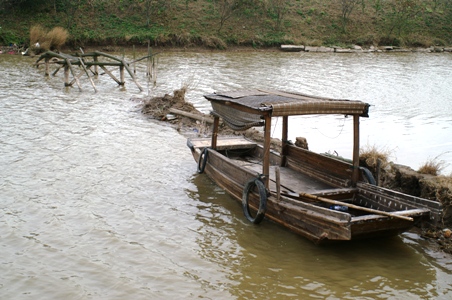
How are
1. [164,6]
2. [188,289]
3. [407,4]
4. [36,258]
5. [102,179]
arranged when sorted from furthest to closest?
[407,4], [164,6], [102,179], [36,258], [188,289]

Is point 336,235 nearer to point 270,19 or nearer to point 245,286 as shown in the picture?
point 245,286

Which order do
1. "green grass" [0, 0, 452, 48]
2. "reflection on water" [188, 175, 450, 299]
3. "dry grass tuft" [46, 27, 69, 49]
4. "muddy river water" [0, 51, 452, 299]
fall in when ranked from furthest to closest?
"green grass" [0, 0, 452, 48] → "dry grass tuft" [46, 27, 69, 49] → "muddy river water" [0, 51, 452, 299] → "reflection on water" [188, 175, 450, 299]

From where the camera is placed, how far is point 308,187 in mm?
8508

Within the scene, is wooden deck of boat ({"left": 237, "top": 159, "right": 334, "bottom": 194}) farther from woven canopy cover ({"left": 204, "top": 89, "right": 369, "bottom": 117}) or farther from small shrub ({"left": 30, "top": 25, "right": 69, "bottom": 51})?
small shrub ({"left": 30, "top": 25, "right": 69, "bottom": 51})

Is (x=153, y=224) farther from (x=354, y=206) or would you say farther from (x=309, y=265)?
(x=354, y=206)

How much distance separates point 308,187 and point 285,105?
1889mm

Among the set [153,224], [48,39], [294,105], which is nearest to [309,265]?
[294,105]

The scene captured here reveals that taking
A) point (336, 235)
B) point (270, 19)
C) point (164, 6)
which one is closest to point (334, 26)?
point (270, 19)

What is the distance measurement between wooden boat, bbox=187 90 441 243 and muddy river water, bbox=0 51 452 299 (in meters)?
0.44

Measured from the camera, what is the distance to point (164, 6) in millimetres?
42188

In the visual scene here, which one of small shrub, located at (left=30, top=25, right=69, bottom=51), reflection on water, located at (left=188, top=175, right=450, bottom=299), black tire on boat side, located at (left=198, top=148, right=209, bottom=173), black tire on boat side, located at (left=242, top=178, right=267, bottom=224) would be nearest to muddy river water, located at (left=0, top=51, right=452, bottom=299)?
reflection on water, located at (left=188, top=175, right=450, bottom=299)

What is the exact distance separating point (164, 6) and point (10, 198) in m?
36.2

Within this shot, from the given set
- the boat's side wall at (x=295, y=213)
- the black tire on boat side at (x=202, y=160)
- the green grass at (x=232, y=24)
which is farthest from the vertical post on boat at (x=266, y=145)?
the green grass at (x=232, y=24)

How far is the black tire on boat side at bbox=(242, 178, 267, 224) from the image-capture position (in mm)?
7594
